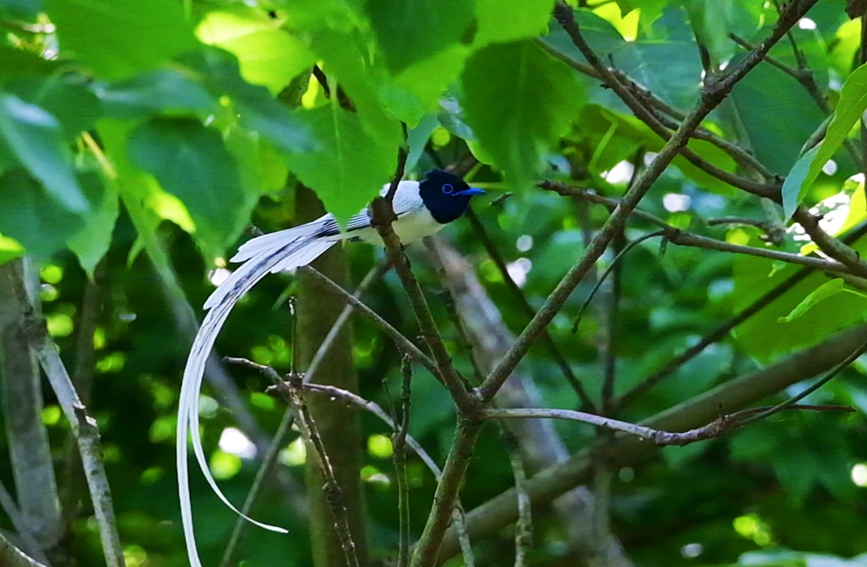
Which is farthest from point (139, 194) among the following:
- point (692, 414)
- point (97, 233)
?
point (692, 414)

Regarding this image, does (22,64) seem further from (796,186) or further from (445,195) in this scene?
(445,195)

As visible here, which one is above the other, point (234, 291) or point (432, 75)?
point (234, 291)

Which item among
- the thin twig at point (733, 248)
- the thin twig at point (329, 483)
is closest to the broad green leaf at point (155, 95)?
the thin twig at point (329, 483)

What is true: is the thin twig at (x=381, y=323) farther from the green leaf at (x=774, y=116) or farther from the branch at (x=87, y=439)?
the green leaf at (x=774, y=116)

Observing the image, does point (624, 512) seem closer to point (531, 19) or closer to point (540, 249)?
point (540, 249)

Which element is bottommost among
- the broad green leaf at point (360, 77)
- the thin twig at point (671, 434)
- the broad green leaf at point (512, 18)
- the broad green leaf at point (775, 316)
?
the thin twig at point (671, 434)

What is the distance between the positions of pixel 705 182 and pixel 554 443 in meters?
0.95

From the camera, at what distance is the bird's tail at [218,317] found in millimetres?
995

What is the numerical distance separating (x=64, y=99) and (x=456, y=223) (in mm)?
2170

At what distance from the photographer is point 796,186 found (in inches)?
35.5

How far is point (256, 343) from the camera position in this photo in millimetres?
2422

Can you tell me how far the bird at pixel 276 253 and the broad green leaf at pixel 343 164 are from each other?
26 millimetres

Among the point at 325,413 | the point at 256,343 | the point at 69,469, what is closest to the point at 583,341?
the point at 256,343

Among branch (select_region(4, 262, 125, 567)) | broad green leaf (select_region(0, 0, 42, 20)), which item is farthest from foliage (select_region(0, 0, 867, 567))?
→ branch (select_region(4, 262, 125, 567))
